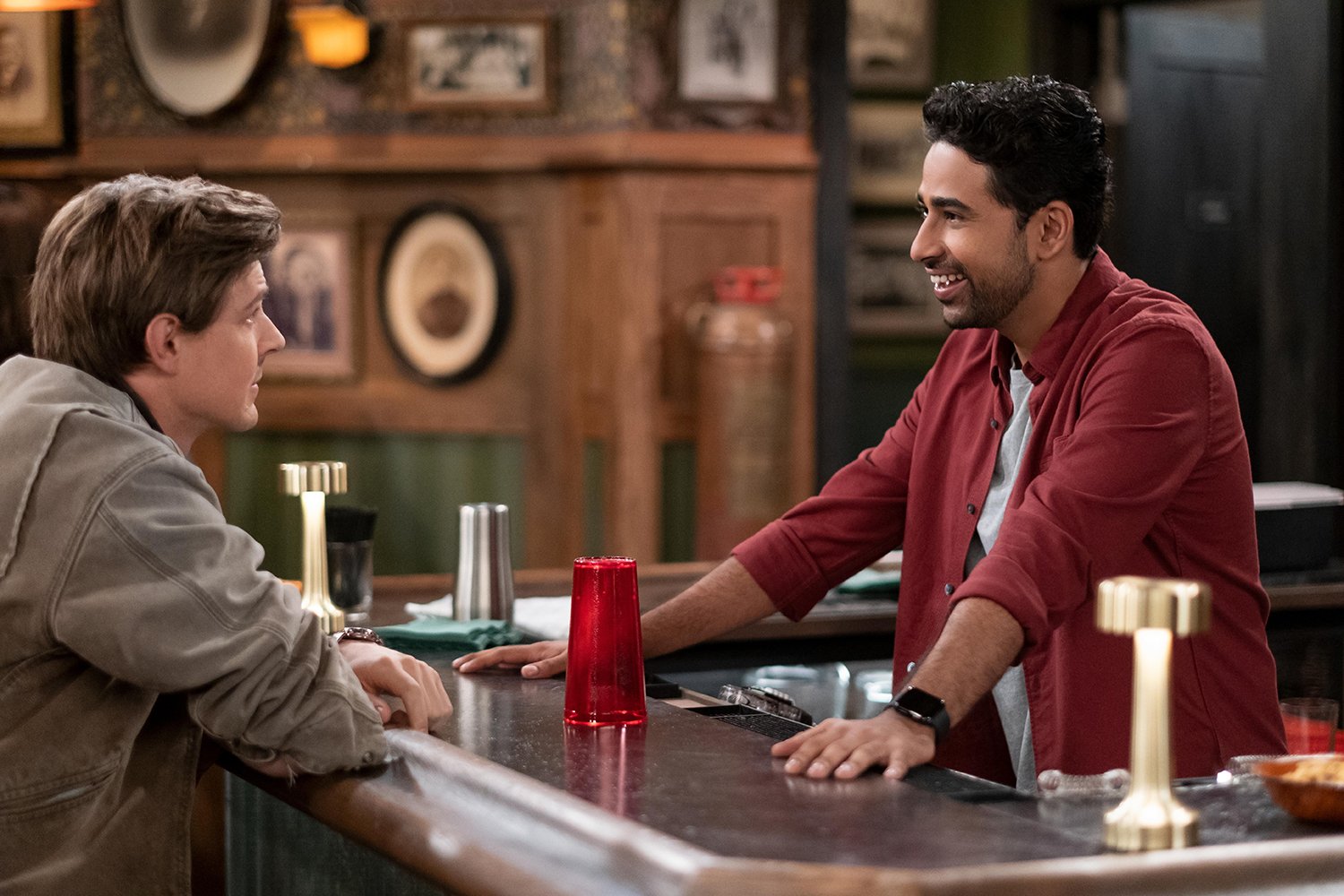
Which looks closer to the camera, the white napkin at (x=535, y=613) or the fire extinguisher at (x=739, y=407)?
the white napkin at (x=535, y=613)

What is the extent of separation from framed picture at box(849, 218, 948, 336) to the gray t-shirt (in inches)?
215

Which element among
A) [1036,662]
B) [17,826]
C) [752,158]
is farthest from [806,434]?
[17,826]

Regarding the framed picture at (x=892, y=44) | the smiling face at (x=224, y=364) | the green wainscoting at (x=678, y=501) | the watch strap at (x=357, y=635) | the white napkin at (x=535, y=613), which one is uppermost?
the framed picture at (x=892, y=44)

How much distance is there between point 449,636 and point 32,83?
5267 millimetres

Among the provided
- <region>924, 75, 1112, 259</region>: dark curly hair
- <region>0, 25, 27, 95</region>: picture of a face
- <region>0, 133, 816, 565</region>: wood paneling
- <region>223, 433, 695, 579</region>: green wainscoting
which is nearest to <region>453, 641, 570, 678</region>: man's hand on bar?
<region>924, 75, 1112, 259</region>: dark curly hair

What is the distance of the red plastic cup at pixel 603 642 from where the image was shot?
2.04 meters

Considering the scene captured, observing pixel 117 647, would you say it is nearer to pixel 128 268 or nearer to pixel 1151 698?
pixel 128 268

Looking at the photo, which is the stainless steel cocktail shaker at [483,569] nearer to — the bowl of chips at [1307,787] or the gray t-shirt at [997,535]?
the gray t-shirt at [997,535]

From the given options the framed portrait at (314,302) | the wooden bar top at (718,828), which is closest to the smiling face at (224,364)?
the wooden bar top at (718,828)

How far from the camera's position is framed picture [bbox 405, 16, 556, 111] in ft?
22.1

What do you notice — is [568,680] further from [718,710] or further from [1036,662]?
[1036,662]

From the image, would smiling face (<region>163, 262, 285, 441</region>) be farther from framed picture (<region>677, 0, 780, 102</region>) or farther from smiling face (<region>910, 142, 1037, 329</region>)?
framed picture (<region>677, 0, 780, 102</region>)

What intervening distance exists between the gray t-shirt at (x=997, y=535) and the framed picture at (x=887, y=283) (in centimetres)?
545

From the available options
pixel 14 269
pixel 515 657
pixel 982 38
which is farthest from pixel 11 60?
pixel 515 657
